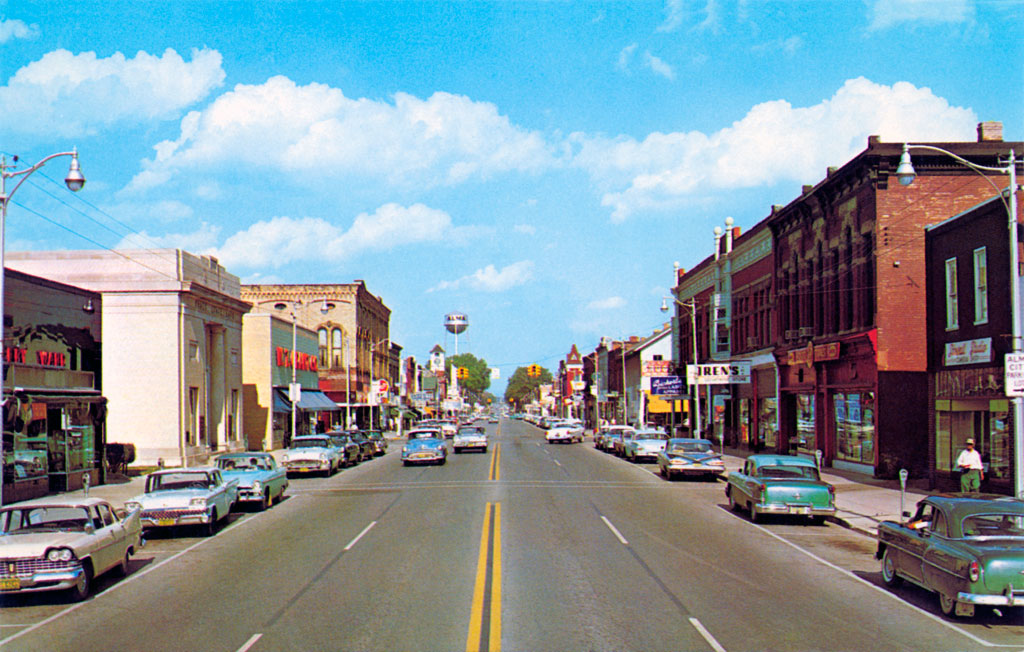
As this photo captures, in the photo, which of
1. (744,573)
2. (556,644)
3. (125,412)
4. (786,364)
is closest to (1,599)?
(556,644)

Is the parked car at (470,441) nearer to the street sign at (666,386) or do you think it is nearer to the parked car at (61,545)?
the street sign at (666,386)

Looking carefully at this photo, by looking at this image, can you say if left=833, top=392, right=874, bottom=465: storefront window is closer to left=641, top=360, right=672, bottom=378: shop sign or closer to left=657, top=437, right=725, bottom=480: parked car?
left=657, top=437, right=725, bottom=480: parked car

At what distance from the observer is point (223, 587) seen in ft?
42.8

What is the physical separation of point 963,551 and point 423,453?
29.9 m

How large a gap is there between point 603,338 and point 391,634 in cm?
11319

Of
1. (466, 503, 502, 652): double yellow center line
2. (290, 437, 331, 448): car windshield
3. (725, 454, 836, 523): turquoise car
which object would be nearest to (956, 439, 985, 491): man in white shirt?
(725, 454, 836, 523): turquoise car

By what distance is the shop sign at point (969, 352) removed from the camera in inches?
982

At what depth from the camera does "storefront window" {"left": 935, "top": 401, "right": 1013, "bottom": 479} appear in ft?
80.6

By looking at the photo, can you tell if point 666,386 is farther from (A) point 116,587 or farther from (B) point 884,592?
(A) point 116,587

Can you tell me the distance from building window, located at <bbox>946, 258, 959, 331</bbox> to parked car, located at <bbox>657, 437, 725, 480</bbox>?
8.98 metres

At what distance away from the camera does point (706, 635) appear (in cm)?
993

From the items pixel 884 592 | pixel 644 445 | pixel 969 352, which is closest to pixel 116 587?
pixel 884 592

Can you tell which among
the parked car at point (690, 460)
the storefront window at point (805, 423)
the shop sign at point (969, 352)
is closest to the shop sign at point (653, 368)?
the storefront window at point (805, 423)

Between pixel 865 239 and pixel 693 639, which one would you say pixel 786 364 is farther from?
pixel 693 639
